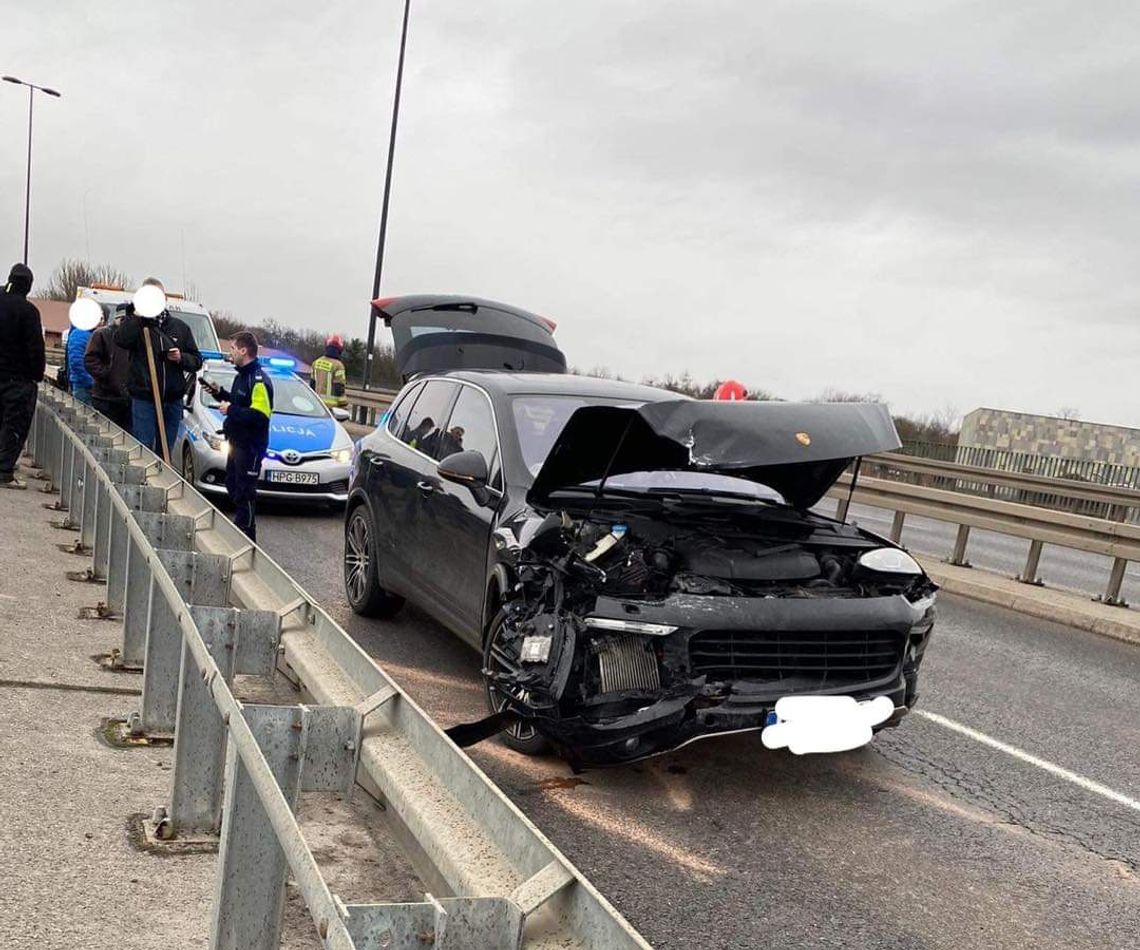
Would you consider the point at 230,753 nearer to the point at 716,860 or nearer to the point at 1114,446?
the point at 716,860

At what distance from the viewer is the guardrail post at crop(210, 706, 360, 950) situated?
2.35m

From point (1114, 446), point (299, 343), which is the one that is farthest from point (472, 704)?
point (299, 343)

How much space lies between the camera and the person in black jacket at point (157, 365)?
1008cm

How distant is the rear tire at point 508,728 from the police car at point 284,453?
22.6 feet

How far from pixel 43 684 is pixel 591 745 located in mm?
2233

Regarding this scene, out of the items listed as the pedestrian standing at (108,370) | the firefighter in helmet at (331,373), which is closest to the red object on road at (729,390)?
the pedestrian standing at (108,370)

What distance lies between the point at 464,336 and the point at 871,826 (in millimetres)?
5489

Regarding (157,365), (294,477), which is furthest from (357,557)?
(294,477)

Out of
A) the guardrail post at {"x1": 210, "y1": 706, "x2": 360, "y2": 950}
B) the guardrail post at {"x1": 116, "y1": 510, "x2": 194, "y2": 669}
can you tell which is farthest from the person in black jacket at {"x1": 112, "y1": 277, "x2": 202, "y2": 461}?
the guardrail post at {"x1": 210, "y1": 706, "x2": 360, "y2": 950}

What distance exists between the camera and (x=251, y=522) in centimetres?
895

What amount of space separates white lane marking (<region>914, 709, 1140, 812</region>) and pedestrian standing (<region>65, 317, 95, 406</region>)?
10662mm

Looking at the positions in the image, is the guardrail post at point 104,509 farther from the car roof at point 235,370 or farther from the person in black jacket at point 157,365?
the car roof at point 235,370

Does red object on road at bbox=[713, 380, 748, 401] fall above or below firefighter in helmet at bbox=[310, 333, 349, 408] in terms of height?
above

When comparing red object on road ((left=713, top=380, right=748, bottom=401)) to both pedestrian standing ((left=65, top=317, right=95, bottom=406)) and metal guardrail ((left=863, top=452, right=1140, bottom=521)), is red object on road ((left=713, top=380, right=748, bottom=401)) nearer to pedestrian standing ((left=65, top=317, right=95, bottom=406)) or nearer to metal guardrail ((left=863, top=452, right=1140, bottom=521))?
pedestrian standing ((left=65, top=317, right=95, bottom=406))
